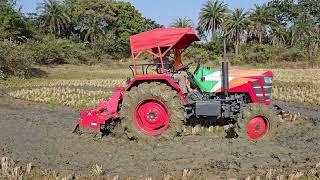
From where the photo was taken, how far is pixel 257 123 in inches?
327

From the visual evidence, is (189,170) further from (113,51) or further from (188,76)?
(113,51)

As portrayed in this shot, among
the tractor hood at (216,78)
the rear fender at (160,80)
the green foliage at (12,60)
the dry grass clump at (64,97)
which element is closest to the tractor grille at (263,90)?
the tractor hood at (216,78)

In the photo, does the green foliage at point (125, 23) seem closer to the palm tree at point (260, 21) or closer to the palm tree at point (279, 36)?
the palm tree at point (260, 21)

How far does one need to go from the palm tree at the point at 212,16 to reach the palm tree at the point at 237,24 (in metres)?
4.99

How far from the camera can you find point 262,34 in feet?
192

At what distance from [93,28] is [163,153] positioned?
181 ft

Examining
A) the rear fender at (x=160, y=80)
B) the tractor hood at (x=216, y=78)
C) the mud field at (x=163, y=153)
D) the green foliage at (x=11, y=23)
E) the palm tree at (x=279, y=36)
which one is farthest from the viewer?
the palm tree at (x=279, y=36)

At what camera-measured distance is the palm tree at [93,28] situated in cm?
6088

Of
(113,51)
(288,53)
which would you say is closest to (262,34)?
(288,53)

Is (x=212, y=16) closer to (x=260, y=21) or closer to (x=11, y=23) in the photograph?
(x=260, y=21)

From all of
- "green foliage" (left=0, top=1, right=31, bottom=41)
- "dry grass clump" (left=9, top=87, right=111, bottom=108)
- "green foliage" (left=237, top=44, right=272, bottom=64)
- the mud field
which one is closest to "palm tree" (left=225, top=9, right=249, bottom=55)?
"green foliage" (left=237, top=44, right=272, bottom=64)

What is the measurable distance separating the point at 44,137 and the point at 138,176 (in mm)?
3448

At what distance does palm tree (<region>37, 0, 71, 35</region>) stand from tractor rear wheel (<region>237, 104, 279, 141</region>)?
54913 mm

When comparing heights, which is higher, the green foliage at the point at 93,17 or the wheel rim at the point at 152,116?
the green foliage at the point at 93,17
